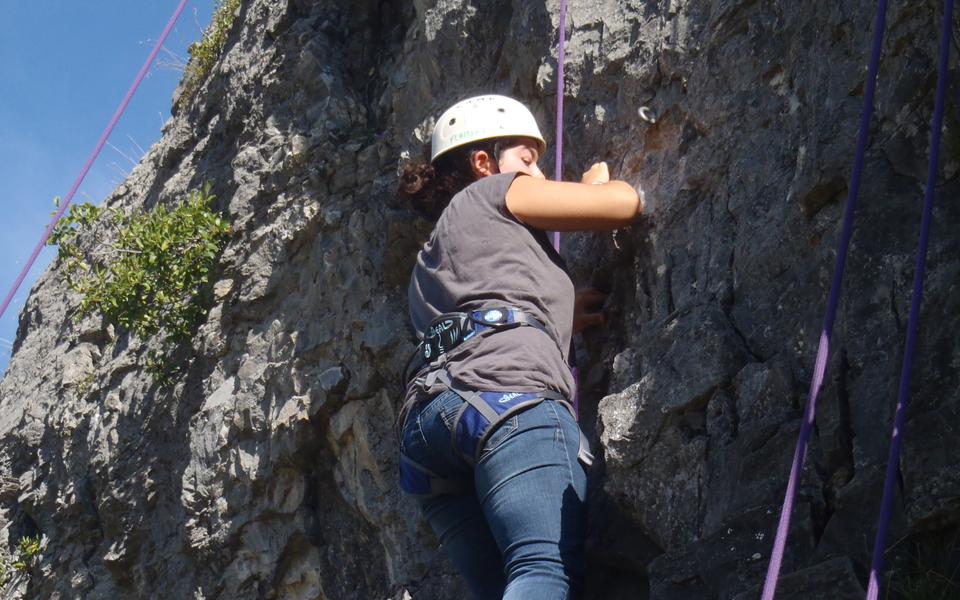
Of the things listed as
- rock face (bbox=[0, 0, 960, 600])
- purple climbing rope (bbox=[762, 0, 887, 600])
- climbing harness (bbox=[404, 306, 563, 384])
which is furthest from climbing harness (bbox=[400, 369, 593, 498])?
purple climbing rope (bbox=[762, 0, 887, 600])

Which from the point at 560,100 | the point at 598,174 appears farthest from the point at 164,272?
the point at 598,174

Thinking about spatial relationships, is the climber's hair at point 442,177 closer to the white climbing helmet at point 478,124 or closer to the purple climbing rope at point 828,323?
the white climbing helmet at point 478,124

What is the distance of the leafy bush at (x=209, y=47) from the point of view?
8.63 meters

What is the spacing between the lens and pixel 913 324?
3.13 metres

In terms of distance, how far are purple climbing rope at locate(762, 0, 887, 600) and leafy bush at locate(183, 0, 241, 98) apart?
19.0 ft

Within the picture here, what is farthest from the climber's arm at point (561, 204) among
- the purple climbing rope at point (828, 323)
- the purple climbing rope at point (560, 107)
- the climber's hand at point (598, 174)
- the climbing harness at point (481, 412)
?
the purple climbing rope at point (828, 323)

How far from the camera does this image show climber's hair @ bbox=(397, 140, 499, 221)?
4.57 meters

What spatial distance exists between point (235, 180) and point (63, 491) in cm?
226

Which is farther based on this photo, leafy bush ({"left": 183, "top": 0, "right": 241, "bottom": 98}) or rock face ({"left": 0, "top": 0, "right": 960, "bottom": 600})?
leafy bush ({"left": 183, "top": 0, "right": 241, "bottom": 98})

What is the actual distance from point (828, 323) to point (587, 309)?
5.22 feet

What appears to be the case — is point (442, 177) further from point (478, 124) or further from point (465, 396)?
point (465, 396)

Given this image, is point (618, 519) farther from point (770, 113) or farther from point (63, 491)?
point (63, 491)

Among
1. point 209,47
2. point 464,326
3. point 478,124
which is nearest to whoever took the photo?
point 464,326

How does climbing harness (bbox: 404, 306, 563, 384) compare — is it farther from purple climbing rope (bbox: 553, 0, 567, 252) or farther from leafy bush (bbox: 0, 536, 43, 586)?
leafy bush (bbox: 0, 536, 43, 586)
